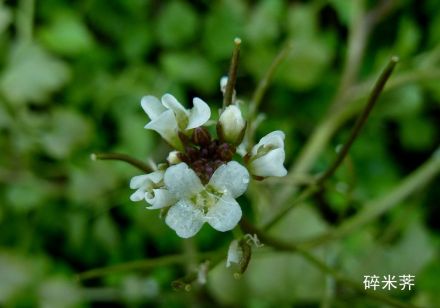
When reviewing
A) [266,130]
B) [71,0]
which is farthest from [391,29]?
[71,0]

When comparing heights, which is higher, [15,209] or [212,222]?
[15,209]

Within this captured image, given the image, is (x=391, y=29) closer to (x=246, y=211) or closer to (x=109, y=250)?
(x=246, y=211)

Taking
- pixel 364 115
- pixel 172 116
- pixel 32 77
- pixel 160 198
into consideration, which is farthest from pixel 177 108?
pixel 32 77

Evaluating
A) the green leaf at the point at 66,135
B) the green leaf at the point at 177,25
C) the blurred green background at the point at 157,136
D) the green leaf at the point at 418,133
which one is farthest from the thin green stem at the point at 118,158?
the green leaf at the point at 418,133

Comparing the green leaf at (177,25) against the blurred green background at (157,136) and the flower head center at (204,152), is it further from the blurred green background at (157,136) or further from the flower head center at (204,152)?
the flower head center at (204,152)

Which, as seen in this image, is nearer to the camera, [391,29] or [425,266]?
[425,266]

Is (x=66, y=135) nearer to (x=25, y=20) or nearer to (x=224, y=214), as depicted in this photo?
(x=25, y=20)

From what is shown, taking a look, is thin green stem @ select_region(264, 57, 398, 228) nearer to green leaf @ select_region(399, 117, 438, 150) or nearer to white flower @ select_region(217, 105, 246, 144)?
white flower @ select_region(217, 105, 246, 144)
